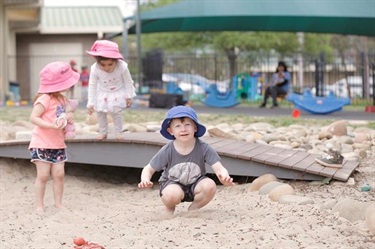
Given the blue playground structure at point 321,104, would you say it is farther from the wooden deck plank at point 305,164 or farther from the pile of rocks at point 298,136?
the wooden deck plank at point 305,164

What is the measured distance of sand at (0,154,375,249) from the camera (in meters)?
5.63

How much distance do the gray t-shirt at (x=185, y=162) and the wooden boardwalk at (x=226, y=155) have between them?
154cm

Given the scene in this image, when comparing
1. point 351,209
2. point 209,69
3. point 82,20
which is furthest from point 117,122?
point 82,20

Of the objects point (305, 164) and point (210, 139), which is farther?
point (210, 139)

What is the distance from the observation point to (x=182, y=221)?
6316 millimetres

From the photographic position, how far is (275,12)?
19.8 meters

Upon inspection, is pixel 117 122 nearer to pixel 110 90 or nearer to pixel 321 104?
pixel 110 90

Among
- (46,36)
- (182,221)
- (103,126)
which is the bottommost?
(182,221)

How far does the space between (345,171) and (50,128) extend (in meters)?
2.94

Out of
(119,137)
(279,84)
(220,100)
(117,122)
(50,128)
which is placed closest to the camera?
(50,128)

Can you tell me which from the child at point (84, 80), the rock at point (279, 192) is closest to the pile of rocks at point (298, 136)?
the rock at point (279, 192)

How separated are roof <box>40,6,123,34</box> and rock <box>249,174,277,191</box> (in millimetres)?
24410

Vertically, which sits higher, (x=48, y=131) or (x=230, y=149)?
(x=48, y=131)

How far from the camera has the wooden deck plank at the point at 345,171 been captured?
7.82 m
